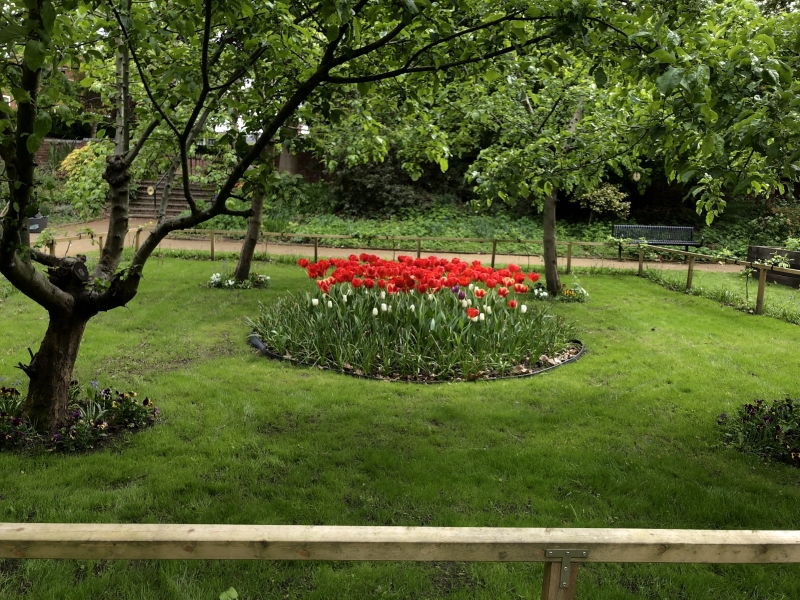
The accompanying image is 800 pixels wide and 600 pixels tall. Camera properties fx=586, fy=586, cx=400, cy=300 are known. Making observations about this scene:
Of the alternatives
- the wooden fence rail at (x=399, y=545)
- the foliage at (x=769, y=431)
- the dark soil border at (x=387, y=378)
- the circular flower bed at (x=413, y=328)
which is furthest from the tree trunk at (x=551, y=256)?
the wooden fence rail at (x=399, y=545)

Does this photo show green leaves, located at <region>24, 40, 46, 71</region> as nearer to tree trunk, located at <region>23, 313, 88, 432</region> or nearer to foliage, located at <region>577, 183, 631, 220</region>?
tree trunk, located at <region>23, 313, 88, 432</region>

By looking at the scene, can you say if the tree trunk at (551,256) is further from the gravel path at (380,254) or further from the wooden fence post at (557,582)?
the wooden fence post at (557,582)

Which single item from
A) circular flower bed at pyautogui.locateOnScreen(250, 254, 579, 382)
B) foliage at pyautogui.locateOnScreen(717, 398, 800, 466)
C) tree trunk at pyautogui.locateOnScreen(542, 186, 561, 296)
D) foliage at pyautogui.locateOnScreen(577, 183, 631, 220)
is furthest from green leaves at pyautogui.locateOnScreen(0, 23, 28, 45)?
foliage at pyautogui.locateOnScreen(577, 183, 631, 220)

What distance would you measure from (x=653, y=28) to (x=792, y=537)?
99.2 inches

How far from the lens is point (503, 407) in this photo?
213 inches

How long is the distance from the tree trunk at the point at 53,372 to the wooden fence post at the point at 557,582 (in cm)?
357

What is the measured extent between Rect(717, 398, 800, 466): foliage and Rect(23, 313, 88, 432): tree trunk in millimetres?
5066

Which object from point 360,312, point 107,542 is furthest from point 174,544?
point 360,312

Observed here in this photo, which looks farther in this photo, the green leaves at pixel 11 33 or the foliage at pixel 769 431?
the foliage at pixel 769 431

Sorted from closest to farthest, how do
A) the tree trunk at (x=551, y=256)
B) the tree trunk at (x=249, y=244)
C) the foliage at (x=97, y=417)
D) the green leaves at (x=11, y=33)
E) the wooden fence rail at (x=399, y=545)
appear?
the wooden fence rail at (x=399, y=545), the green leaves at (x=11, y=33), the foliage at (x=97, y=417), the tree trunk at (x=249, y=244), the tree trunk at (x=551, y=256)

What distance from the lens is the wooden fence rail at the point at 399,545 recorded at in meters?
1.68

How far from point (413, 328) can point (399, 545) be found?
189 inches

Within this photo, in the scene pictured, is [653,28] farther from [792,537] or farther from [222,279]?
[222,279]

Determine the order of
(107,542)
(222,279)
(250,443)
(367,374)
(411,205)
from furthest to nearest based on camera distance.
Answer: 1. (411,205)
2. (222,279)
3. (367,374)
4. (250,443)
5. (107,542)
